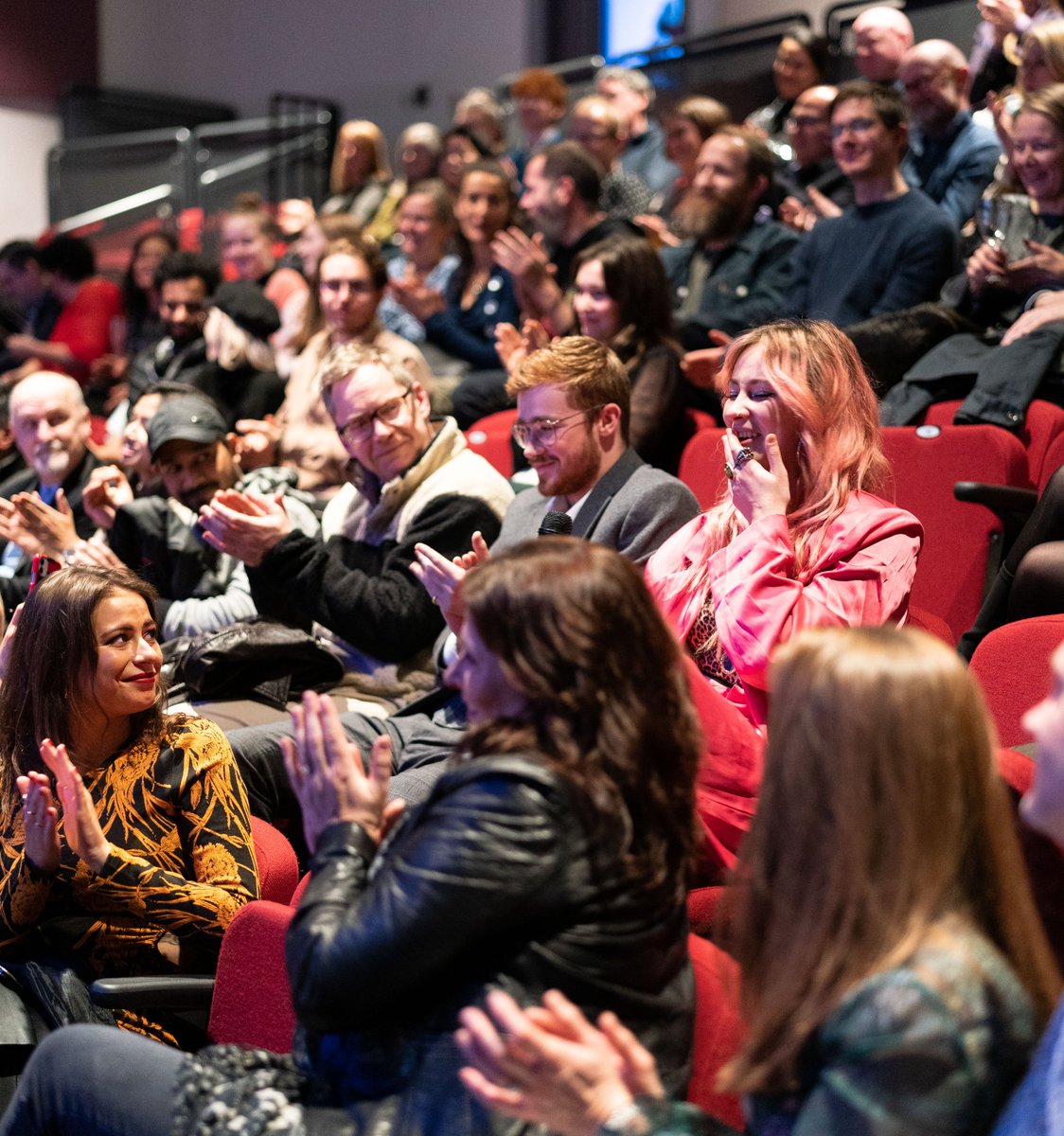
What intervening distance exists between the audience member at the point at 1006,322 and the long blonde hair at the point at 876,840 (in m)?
2.02

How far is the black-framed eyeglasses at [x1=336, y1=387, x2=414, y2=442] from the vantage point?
2.98m

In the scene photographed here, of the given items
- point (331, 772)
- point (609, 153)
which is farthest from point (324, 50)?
point (331, 772)

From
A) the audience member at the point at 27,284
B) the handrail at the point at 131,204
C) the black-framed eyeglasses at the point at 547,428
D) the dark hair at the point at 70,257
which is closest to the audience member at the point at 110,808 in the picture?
the black-framed eyeglasses at the point at 547,428

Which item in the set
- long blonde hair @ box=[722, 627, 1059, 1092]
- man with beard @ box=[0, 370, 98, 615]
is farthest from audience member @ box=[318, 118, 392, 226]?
long blonde hair @ box=[722, 627, 1059, 1092]

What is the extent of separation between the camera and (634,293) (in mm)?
3418

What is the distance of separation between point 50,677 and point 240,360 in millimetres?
2624

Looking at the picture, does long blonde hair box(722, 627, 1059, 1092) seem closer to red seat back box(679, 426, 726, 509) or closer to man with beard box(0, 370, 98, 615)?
red seat back box(679, 426, 726, 509)

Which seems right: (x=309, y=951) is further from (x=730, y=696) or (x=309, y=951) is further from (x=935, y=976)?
(x=730, y=696)

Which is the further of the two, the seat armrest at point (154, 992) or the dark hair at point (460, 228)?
the dark hair at point (460, 228)

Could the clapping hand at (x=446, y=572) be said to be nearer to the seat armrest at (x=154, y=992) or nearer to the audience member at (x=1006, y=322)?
the seat armrest at (x=154, y=992)

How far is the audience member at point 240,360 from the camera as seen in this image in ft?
14.6

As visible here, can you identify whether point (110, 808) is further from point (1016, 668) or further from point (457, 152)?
point (457, 152)

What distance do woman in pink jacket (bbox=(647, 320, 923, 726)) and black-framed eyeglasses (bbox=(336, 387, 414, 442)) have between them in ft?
2.79

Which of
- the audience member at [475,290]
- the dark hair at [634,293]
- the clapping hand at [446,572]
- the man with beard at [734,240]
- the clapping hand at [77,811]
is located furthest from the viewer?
the audience member at [475,290]
